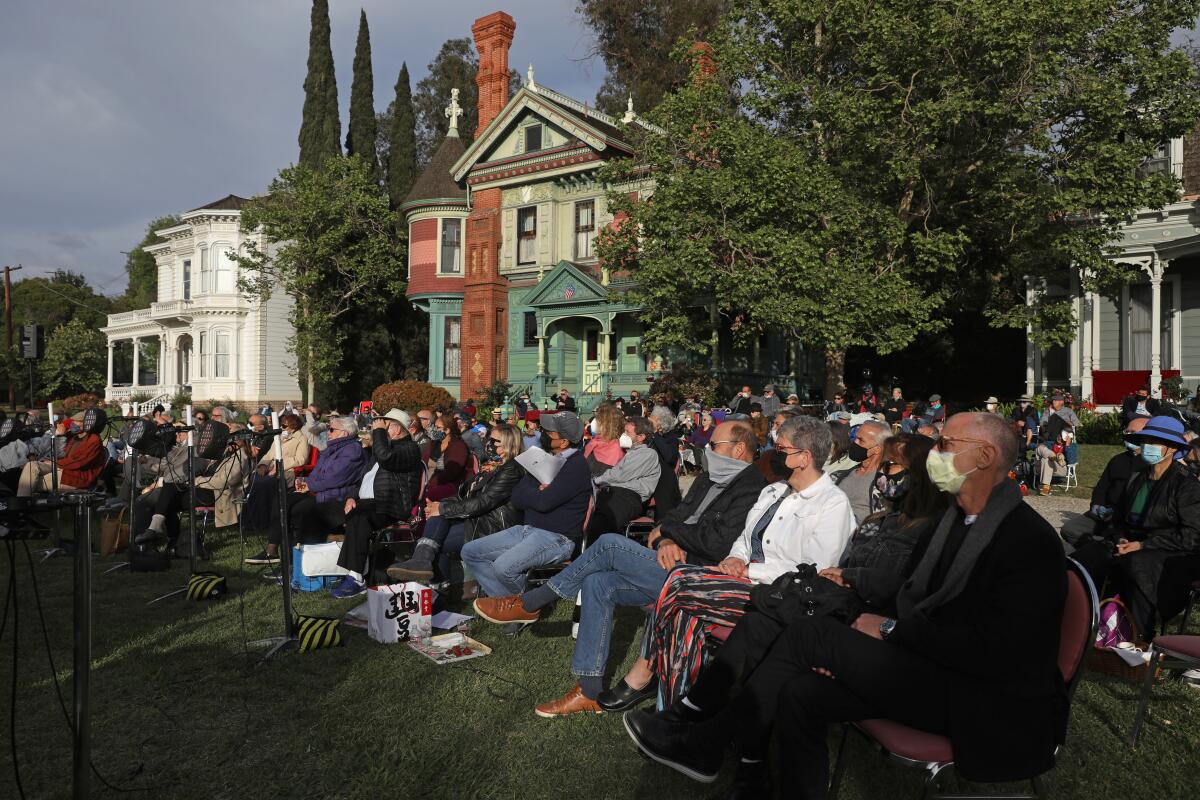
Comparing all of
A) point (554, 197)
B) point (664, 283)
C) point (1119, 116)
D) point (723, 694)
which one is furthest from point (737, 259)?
point (723, 694)

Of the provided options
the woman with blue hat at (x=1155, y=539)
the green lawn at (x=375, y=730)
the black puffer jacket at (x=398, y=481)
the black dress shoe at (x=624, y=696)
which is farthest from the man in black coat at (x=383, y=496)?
the woman with blue hat at (x=1155, y=539)

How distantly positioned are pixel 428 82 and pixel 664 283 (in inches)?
1299

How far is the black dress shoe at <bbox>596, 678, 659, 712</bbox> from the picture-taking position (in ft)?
15.4

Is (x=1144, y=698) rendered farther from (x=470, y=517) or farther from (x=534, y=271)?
(x=534, y=271)

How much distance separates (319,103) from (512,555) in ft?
132

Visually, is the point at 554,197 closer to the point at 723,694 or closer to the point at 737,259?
the point at 737,259

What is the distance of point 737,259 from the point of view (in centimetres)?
2028

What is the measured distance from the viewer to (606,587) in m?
5.07

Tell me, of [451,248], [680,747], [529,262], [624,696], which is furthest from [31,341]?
[680,747]

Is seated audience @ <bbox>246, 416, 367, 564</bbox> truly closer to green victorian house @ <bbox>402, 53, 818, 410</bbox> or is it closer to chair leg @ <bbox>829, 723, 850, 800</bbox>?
chair leg @ <bbox>829, 723, 850, 800</bbox>

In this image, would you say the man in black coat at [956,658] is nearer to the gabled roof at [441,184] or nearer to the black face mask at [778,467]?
the black face mask at [778,467]

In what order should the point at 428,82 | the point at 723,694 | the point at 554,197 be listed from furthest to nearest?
the point at 428,82 → the point at 554,197 → the point at 723,694

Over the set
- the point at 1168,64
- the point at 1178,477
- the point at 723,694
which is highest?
the point at 1168,64

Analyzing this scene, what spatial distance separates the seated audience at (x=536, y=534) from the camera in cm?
614
